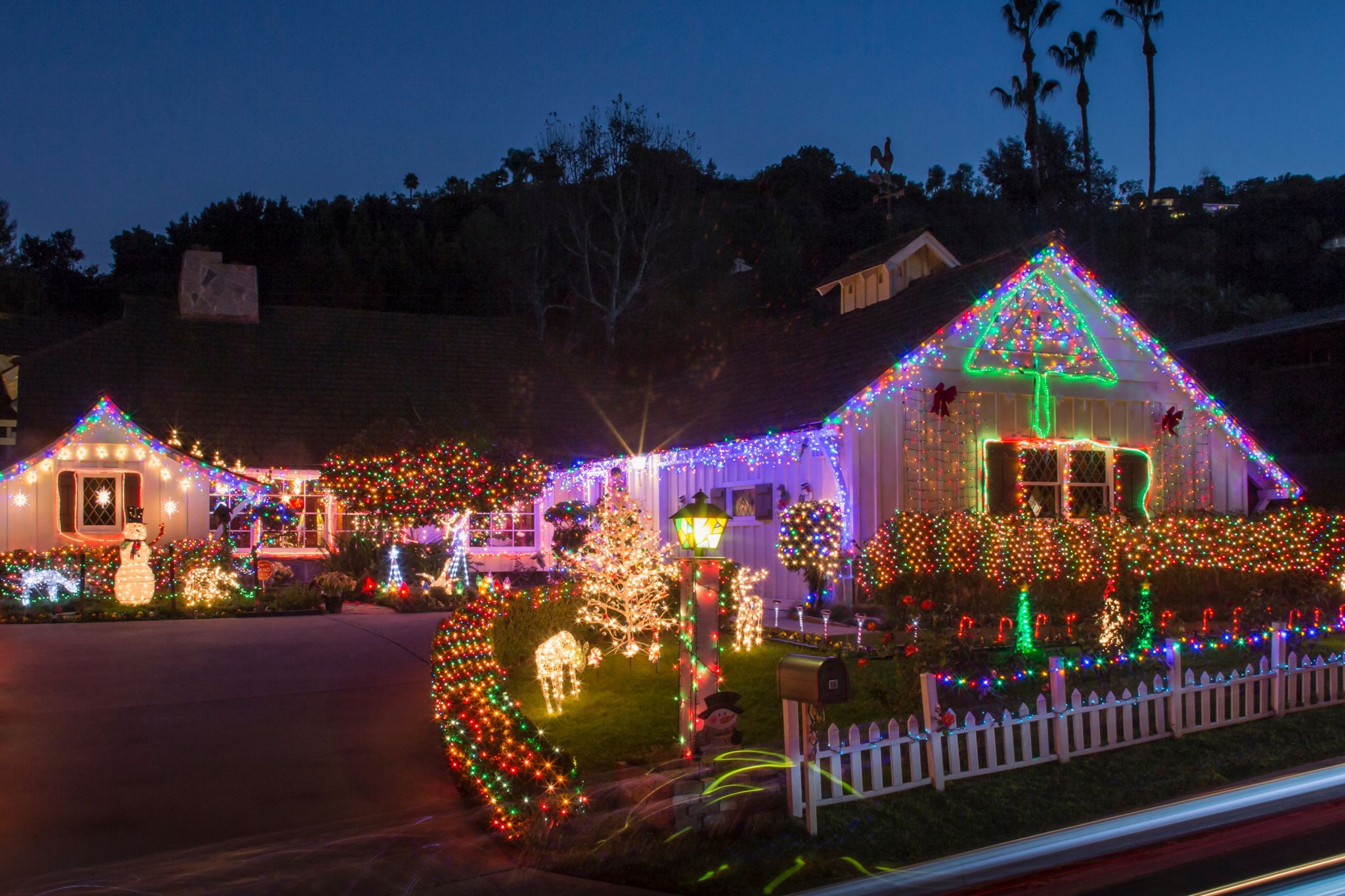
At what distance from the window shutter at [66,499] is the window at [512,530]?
265 inches

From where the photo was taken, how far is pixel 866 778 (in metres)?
7.47

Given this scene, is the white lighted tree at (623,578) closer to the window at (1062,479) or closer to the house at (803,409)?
the house at (803,409)

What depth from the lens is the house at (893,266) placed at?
22.2m

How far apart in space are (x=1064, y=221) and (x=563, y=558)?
35.2 metres

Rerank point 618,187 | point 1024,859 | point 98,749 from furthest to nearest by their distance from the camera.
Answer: point 618,187
point 98,749
point 1024,859

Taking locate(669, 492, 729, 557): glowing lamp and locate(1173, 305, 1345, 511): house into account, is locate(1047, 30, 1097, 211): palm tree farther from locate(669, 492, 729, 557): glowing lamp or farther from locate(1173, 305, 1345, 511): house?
locate(669, 492, 729, 557): glowing lamp

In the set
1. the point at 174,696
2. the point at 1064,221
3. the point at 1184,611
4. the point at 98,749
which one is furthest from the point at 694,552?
the point at 1064,221

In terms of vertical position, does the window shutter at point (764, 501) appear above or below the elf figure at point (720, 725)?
above

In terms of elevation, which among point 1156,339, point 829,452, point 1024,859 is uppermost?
point 1156,339

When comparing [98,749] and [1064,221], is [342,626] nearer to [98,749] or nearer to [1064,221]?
[98,749]

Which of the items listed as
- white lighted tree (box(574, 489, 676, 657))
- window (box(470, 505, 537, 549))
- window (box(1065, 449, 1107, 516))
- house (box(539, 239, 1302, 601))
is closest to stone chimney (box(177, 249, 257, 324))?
window (box(470, 505, 537, 549))

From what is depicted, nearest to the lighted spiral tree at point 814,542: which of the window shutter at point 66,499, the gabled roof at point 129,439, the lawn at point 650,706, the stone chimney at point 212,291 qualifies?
the lawn at point 650,706

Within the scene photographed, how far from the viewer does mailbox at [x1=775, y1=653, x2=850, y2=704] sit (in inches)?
251

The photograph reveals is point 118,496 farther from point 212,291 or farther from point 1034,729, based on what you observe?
point 1034,729
